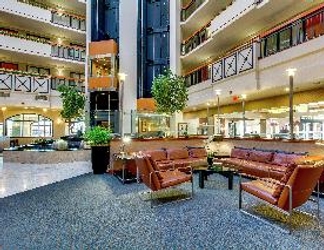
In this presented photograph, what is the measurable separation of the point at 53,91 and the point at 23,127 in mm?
3853

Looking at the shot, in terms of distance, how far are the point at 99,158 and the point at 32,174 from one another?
7.10 feet

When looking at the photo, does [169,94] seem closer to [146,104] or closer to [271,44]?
[271,44]

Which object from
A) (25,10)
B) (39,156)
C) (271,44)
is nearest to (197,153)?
(271,44)

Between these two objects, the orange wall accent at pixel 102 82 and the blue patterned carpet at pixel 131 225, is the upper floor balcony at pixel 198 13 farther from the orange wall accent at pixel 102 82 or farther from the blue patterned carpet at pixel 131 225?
the blue patterned carpet at pixel 131 225

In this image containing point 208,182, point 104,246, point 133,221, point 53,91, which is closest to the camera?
point 104,246

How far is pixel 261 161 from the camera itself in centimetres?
718

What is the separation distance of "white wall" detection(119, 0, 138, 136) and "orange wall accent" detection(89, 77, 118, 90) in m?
0.93

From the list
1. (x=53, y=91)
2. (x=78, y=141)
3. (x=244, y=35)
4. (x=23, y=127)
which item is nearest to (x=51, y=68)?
(x=53, y=91)

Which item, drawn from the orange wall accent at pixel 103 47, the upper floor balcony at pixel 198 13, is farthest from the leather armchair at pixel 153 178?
the orange wall accent at pixel 103 47

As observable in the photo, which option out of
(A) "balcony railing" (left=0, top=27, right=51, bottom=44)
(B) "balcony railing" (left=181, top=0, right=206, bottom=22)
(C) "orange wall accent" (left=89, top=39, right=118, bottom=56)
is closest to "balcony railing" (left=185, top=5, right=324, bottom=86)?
(B) "balcony railing" (left=181, top=0, right=206, bottom=22)

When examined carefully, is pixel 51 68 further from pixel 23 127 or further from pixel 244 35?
pixel 244 35

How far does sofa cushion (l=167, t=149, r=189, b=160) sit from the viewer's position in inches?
306

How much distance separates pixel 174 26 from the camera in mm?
16938

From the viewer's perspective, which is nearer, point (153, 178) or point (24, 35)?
point (153, 178)
